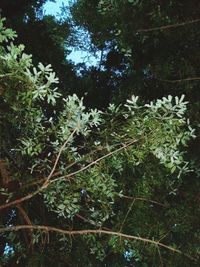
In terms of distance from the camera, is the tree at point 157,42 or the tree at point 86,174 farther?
the tree at point 157,42

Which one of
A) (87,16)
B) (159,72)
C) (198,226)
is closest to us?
(198,226)

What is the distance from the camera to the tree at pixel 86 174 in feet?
12.9

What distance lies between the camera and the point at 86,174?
4.23 m

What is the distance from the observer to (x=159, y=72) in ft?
20.8

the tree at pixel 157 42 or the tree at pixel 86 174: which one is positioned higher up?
the tree at pixel 157 42

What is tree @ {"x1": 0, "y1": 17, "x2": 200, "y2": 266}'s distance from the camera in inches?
155

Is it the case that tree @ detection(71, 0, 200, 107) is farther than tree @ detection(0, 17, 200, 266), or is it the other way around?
tree @ detection(71, 0, 200, 107)

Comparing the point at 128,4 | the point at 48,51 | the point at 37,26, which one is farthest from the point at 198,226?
the point at 37,26

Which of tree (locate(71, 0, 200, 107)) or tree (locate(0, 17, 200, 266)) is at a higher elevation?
tree (locate(71, 0, 200, 107))

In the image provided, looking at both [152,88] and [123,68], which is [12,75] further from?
[123,68]

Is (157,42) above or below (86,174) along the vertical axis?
above

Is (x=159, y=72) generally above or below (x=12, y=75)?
above

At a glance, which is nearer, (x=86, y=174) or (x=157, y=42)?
(x=86, y=174)

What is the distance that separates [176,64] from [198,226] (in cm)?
231
